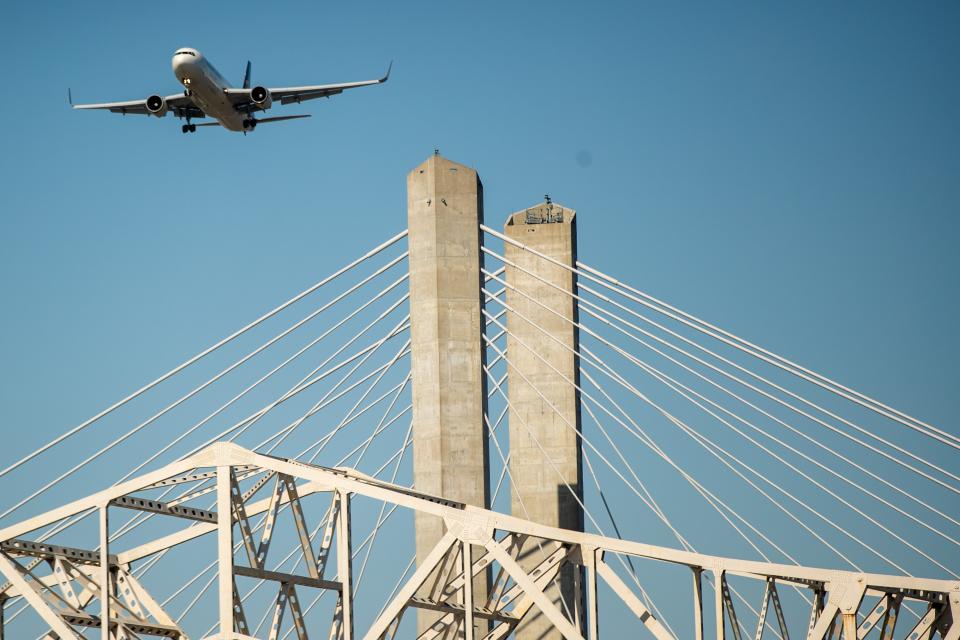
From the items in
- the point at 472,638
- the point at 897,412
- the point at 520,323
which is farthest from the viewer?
the point at 520,323

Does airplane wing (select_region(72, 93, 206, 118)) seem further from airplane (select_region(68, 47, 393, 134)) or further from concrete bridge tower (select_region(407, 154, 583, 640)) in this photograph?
concrete bridge tower (select_region(407, 154, 583, 640))

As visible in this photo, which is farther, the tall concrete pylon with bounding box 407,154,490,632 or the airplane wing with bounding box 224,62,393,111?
the airplane wing with bounding box 224,62,393,111

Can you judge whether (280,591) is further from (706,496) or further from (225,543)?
(706,496)

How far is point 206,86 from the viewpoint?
210 feet

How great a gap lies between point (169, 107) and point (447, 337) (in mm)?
29162

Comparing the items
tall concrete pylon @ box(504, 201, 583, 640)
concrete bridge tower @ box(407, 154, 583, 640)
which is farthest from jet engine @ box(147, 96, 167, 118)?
concrete bridge tower @ box(407, 154, 583, 640)

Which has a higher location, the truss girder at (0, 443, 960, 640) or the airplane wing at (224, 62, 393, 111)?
the airplane wing at (224, 62, 393, 111)

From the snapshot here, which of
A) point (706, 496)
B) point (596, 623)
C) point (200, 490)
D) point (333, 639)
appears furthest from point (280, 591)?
point (706, 496)

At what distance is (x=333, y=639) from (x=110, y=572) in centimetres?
605

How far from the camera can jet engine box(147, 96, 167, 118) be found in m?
66.1

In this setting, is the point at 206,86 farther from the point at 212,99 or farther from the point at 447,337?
the point at 447,337

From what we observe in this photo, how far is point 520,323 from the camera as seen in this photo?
170 feet

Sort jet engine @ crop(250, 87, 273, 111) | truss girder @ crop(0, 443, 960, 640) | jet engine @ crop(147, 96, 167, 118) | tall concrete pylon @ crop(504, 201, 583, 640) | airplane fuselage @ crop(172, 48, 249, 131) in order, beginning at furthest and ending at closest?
jet engine @ crop(147, 96, 167, 118)
jet engine @ crop(250, 87, 273, 111)
airplane fuselage @ crop(172, 48, 249, 131)
tall concrete pylon @ crop(504, 201, 583, 640)
truss girder @ crop(0, 443, 960, 640)

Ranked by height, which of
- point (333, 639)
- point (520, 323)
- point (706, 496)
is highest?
point (520, 323)
